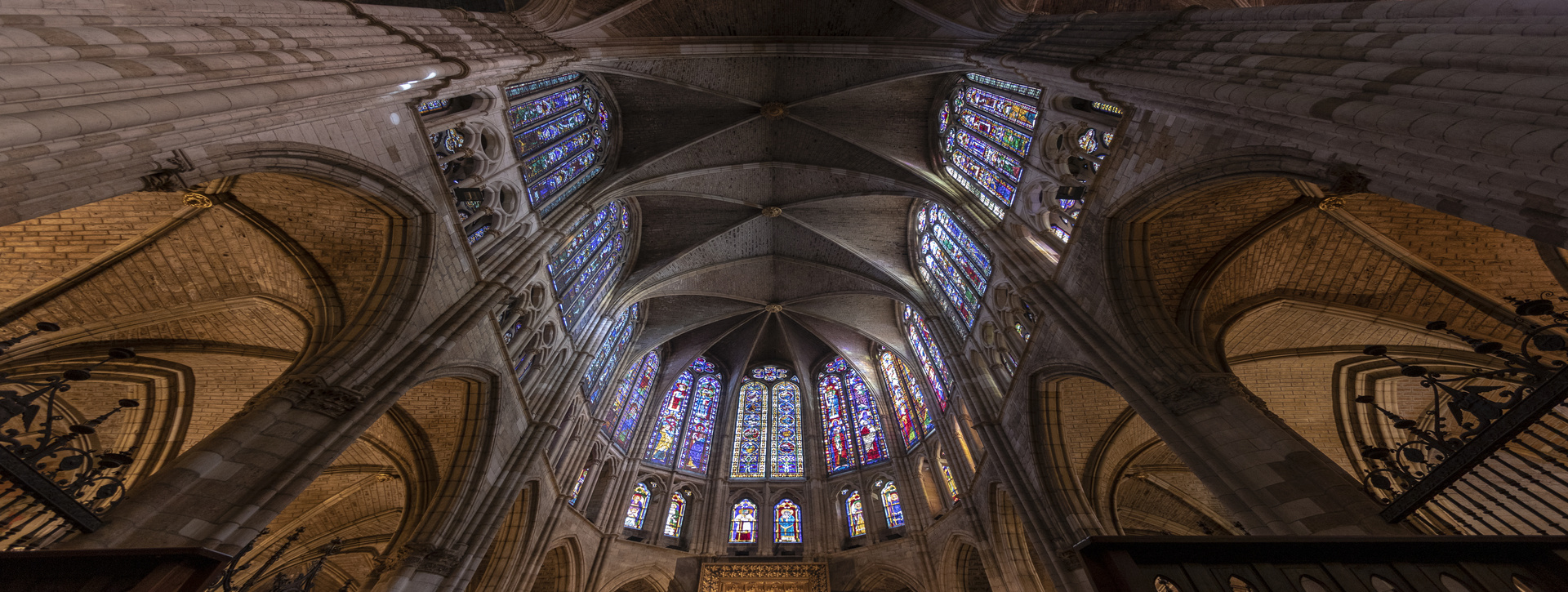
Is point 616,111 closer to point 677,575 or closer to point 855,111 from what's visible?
point 855,111

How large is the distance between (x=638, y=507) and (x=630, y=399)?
3387 millimetres

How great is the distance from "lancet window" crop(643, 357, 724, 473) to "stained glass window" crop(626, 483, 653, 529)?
3.34ft

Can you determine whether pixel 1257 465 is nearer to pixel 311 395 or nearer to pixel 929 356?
pixel 311 395

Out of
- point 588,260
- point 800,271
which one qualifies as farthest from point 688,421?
point 588,260

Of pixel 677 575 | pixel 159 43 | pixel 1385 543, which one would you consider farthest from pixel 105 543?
pixel 677 575

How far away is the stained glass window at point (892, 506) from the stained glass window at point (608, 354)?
8.85 meters

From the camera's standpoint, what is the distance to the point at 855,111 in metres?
15.9

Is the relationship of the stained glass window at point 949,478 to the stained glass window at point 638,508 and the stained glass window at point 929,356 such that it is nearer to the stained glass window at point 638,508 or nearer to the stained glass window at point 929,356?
the stained glass window at point 929,356

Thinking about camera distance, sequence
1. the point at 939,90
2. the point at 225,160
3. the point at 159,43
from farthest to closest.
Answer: the point at 939,90 < the point at 225,160 < the point at 159,43

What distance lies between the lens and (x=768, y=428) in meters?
21.2

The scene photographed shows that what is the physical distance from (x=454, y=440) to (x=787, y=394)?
13191 mm

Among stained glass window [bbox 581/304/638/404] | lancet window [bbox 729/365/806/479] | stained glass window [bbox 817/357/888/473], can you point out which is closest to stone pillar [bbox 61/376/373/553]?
stained glass window [bbox 581/304/638/404]

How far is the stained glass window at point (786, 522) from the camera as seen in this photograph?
17.9 m

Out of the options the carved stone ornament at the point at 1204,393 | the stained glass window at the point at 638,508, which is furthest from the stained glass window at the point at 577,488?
the carved stone ornament at the point at 1204,393
